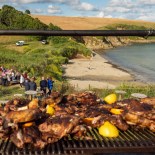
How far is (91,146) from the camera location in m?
3.48

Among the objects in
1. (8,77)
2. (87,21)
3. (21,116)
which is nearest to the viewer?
(21,116)

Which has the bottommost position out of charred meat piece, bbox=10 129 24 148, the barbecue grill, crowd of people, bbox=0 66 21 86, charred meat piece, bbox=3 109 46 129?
crowd of people, bbox=0 66 21 86

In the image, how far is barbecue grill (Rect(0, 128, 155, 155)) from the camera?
11.1ft

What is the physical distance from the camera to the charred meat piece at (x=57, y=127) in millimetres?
3584

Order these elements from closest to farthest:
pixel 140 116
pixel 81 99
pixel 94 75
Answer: pixel 140 116
pixel 81 99
pixel 94 75

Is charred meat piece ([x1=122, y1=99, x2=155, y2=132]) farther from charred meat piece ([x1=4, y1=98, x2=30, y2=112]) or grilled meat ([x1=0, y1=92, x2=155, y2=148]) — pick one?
charred meat piece ([x1=4, y1=98, x2=30, y2=112])

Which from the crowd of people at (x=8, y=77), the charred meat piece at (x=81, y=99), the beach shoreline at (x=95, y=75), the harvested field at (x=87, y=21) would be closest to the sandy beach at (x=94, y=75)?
the beach shoreline at (x=95, y=75)

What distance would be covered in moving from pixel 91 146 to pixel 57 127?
0.39 meters

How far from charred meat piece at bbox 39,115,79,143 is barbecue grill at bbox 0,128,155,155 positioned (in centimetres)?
7

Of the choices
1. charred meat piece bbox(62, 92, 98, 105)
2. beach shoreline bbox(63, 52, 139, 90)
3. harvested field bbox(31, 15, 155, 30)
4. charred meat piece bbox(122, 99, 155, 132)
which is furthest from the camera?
harvested field bbox(31, 15, 155, 30)

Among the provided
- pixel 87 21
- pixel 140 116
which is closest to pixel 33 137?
pixel 140 116

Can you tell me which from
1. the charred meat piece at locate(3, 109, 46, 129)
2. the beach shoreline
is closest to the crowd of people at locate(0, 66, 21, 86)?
the beach shoreline

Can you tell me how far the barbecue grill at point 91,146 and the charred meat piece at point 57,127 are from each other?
0.22 ft

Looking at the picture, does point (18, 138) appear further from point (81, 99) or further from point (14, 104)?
point (81, 99)
